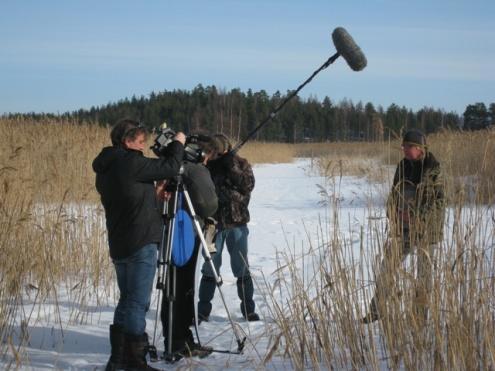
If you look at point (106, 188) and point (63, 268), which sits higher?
point (106, 188)

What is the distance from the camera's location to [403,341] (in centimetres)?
284

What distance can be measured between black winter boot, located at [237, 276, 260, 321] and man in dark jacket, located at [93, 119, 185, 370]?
1.14m

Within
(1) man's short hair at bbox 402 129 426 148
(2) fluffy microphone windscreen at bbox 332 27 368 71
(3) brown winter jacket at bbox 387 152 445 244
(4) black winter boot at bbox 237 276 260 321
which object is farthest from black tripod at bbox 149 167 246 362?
(1) man's short hair at bbox 402 129 426 148

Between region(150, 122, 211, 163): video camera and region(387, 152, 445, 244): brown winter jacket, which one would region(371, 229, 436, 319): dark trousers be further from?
region(150, 122, 211, 163): video camera

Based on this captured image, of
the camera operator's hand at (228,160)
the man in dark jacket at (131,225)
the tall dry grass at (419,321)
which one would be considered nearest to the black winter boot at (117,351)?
the man in dark jacket at (131,225)

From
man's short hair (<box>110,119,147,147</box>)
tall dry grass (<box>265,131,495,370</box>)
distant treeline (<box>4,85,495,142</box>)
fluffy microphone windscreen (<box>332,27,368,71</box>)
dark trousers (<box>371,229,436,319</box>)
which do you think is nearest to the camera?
tall dry grass (<box>265,131,495,370</box>)

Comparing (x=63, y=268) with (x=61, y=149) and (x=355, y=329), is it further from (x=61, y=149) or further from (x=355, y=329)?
Result: (x=61, y=149)

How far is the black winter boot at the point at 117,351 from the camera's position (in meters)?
3.58

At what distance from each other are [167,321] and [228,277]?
2274 mm

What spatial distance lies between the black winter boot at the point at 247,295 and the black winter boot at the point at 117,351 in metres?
1.25

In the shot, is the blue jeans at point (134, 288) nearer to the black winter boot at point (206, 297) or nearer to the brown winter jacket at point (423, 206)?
the black winter boot at point (206, 297)

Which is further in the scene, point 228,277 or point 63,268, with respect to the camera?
point 228,277

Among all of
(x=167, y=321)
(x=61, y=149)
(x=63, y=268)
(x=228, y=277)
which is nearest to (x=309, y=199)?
(x=61, y=149)

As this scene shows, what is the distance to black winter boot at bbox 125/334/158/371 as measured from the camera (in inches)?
142
